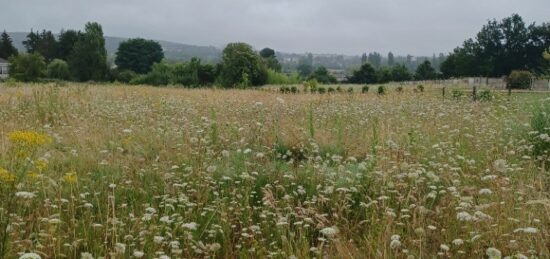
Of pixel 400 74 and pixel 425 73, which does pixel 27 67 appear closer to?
pixel 400 74

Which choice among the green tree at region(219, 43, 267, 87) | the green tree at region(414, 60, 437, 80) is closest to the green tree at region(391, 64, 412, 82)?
the green tree at region(414, 60, 437, 80)

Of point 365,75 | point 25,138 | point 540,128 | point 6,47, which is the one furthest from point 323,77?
point 25,138

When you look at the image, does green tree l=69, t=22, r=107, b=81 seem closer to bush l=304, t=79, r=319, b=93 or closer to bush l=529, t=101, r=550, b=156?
bush l=304, t=79, r=319, b=93

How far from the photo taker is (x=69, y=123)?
889cm

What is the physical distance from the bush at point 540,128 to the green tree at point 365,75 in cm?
6689

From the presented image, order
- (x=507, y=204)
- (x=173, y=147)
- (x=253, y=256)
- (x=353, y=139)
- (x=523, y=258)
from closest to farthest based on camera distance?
(x=523, y=258) → (x=253, y=256) → (x=507, y=204) → (x=173, y=147) → (x=353, y=139)

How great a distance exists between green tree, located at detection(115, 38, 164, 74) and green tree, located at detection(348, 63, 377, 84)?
126ft

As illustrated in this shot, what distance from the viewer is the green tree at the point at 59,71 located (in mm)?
64625

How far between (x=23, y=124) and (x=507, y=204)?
25.4 feet

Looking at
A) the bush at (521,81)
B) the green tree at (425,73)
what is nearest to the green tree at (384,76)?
the green tree at (425,73)

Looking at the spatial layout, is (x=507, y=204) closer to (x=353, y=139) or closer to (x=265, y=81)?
(x=353, y=139)

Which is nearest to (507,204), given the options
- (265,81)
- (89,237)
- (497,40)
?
(89,237)

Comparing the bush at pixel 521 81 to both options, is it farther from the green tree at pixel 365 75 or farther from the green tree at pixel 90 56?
the green tree at pixel 90 56

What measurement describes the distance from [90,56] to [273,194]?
62095 mm
